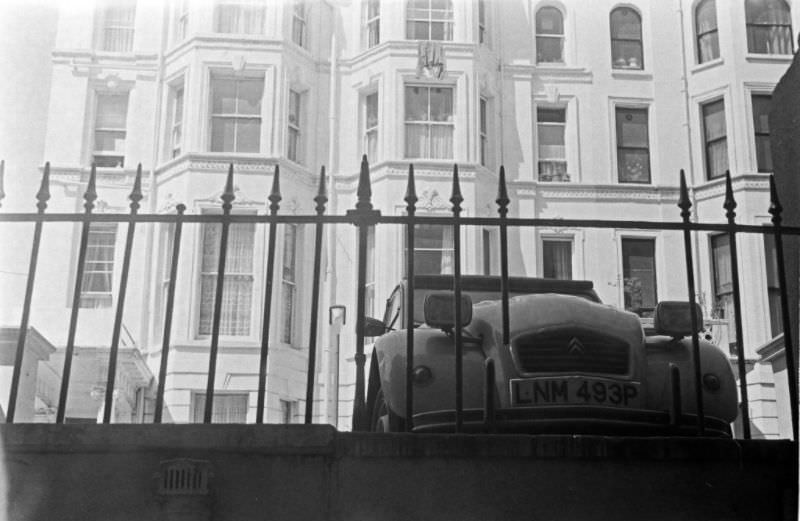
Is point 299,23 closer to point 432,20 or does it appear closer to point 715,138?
point 432,20

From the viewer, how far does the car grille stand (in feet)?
18.6

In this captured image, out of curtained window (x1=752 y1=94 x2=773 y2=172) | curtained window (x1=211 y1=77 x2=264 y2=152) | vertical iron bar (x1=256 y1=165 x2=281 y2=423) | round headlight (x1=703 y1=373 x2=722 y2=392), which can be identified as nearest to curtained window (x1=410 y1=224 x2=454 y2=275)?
curtained window (x1=211 y1=77 x2=264 y2=152)

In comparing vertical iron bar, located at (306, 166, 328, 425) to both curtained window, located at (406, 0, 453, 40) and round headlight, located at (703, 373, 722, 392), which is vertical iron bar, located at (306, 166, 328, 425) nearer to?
round headlight, located at (703, 373, 722, 392)

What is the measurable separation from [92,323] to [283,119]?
21.6 ft

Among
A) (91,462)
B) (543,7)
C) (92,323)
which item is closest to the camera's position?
(91,462)

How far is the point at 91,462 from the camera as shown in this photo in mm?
4824

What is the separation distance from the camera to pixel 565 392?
538cm

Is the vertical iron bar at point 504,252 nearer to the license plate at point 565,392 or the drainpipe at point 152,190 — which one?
the license plate at point 565,392

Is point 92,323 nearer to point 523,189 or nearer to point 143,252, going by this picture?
point 143,252

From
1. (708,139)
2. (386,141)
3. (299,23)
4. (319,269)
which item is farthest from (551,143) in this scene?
(319,269)

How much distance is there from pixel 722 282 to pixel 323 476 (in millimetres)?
20300

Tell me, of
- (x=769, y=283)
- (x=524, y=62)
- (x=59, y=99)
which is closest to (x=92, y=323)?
(x=59, y=99)

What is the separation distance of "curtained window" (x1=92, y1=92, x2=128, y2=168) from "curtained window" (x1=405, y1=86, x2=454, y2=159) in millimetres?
7176

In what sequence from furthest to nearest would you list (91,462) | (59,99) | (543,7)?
(543,7), (59,99), (91,462)
